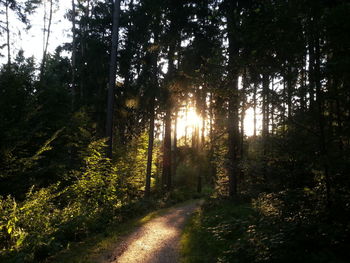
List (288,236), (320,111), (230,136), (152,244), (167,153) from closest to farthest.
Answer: (288,236) < (320,111) < (152,244) < (230,136) < (167,153)

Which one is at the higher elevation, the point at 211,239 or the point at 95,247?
the point at 211,239

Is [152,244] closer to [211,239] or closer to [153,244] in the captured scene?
[153,244]

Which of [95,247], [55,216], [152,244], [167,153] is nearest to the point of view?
[95,247]

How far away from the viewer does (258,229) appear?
4109 mm

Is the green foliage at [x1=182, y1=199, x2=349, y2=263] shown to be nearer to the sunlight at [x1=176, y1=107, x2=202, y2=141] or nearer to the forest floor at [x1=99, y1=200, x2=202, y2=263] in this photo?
the forest floor at [x1=99, y1=200, x2=202, y2=263]

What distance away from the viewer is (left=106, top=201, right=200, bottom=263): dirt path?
638 cm

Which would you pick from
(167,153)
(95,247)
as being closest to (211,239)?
(95,247)

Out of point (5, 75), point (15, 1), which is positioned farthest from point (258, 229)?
point (15, 1)

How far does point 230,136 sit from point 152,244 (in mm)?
6027

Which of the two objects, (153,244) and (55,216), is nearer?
(55,216)

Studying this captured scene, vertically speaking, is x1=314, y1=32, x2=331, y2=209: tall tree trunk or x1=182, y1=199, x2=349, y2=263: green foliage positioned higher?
x1=314, y1=32, x2=331, y2=209: tall tree trunk

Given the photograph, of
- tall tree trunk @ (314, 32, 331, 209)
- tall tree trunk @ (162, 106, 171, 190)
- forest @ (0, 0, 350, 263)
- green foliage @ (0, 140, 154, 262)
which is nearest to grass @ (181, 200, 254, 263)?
forest @ (0, 0, 350, 263)

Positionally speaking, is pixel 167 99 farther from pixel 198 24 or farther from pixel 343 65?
pixel 343 65

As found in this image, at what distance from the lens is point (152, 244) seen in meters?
7.62
